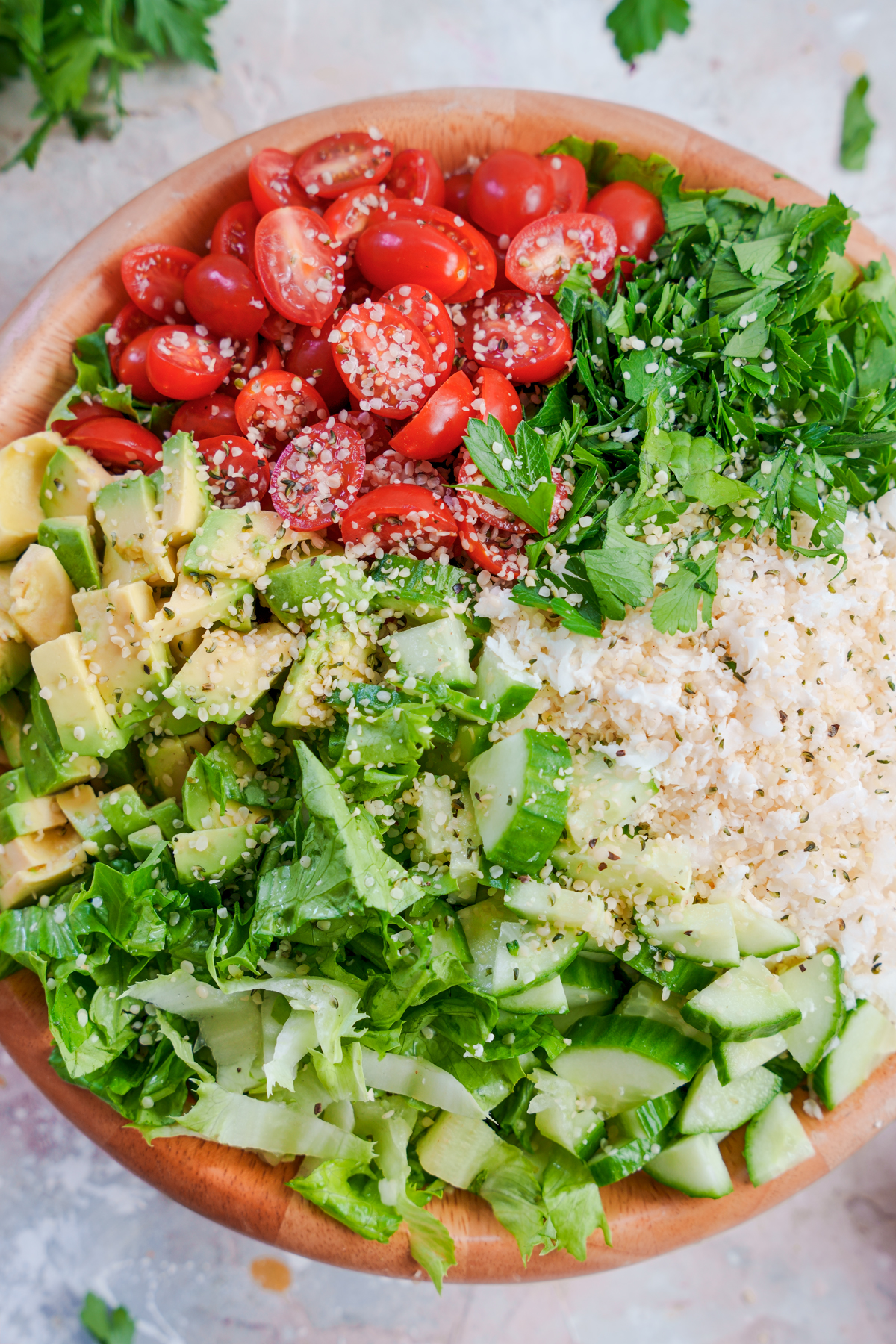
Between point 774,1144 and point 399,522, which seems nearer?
point 399,522

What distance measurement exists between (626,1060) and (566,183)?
178cm

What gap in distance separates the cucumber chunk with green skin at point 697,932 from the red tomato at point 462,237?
50.5 inches

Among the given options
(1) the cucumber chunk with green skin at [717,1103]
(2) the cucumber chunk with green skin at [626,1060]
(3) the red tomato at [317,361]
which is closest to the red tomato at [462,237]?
(3) the red tomato at [317,361]

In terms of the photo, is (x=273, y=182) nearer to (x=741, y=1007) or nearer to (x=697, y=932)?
(x=697, y=932)

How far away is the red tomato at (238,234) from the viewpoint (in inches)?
74.1

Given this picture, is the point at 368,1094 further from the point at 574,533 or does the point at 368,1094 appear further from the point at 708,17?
the point at 708,17

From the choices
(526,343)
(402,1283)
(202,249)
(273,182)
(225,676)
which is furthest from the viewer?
(402,1283)

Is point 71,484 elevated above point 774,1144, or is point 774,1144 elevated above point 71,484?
point 71,484

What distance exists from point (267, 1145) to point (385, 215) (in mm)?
1831

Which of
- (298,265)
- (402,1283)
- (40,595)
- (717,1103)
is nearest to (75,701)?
(40,595)

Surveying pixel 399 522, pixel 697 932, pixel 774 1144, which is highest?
pixel 399 522

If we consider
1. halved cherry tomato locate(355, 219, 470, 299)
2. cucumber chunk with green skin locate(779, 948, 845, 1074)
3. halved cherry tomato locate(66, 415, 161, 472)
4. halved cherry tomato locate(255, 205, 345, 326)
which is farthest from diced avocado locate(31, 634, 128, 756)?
cucumber chunk with green skin locate(779, 948, 845, 1074)

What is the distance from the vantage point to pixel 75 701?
166 cm

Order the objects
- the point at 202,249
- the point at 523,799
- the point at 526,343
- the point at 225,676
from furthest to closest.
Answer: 1. the point at 202,249
2. the point at 526,343
3. the point at 225,676
4. the point at 523,799
